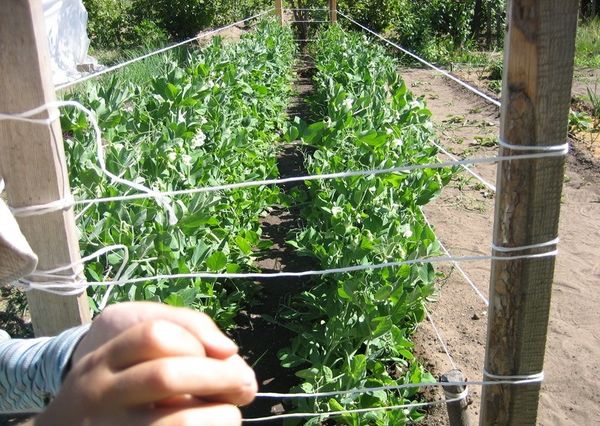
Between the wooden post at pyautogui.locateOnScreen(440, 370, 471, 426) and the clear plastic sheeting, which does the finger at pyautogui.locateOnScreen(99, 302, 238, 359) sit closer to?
the wooden post at pyautogui.locateOnScreen(440, 370, 471, 426)

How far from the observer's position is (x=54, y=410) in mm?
459

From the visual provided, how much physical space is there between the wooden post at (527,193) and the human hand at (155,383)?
102 cm

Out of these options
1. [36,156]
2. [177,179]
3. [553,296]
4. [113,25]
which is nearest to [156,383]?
[36,156]

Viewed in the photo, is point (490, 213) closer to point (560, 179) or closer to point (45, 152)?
point (560, 179)

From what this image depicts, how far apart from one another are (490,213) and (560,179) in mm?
3984

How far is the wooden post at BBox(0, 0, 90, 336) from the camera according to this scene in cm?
127

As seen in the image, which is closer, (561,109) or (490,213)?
(561,109)

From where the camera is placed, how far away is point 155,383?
45 cm

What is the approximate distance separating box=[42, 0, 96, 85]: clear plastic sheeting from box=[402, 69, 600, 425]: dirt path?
7.27 m

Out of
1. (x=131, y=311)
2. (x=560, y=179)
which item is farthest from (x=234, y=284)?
(x=131, y=311)

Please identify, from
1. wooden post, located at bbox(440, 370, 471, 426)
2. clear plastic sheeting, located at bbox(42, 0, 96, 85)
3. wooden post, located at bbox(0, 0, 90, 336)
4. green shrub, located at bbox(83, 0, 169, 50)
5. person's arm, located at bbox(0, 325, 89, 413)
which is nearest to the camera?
person's arm, located at bbox(0, 325, 89, 413)

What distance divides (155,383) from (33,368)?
1.43 ft

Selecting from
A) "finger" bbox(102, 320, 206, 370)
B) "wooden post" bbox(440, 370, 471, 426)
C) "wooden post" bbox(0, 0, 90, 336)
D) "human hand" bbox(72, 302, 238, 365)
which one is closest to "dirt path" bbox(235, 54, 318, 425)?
"wooden post" bbox(440, 370, 471, 426)

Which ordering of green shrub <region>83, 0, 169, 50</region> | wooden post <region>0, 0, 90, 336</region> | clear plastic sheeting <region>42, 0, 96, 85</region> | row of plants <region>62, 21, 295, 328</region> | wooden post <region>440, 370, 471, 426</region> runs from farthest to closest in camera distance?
1. green shrub <region>83, 0, 169, 50</region>
2. clear plastic sheeting <region>42, 0, 96, 85</region>
3. row of plants <region>62, 21, 295, 328</region>
4. wooden post <region>440, 370, 471, 426</region>
5. wooden post <region>0, 0, 90, 336</region>
